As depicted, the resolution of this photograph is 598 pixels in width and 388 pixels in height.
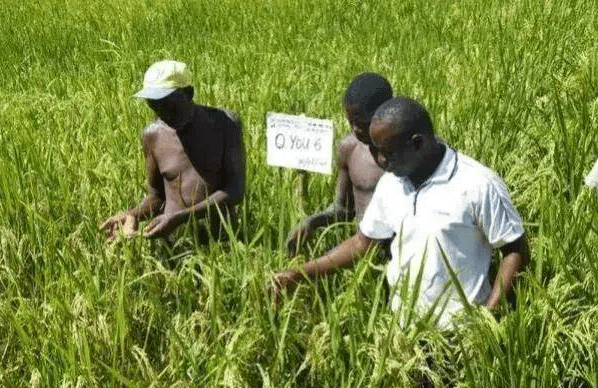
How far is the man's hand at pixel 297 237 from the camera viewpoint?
7.22 ft

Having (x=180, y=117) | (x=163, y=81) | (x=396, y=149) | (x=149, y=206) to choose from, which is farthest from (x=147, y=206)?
(x=396, y=149)

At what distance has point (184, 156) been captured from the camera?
8.04 ft

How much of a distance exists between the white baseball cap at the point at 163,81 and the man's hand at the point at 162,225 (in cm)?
32

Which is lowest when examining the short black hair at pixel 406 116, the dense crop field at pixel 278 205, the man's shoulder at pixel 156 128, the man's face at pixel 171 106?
the dense crop field at pixel 278 205

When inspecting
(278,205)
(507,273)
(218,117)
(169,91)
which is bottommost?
(278,205)

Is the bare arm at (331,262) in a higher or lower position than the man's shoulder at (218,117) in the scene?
lower

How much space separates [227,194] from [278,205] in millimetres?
217

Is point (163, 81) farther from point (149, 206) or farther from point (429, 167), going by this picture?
point (429, 167)

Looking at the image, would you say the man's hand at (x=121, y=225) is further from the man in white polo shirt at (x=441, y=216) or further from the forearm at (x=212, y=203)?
the man in white polo shirt at (x=441, y=216)

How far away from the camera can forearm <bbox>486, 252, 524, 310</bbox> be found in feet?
5.92

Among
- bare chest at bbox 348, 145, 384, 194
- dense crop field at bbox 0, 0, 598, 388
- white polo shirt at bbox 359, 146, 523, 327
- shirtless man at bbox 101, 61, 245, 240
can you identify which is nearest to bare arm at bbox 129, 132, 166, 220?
shirtless man at bbox 101, 61, 245, 240

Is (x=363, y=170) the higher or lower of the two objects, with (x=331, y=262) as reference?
higher

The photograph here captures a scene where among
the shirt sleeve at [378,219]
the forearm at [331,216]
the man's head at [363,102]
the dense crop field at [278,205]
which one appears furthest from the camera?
the forearm at [331,216]

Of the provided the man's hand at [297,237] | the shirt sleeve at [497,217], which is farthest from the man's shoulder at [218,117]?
the shirt sleeve at [497,217]
